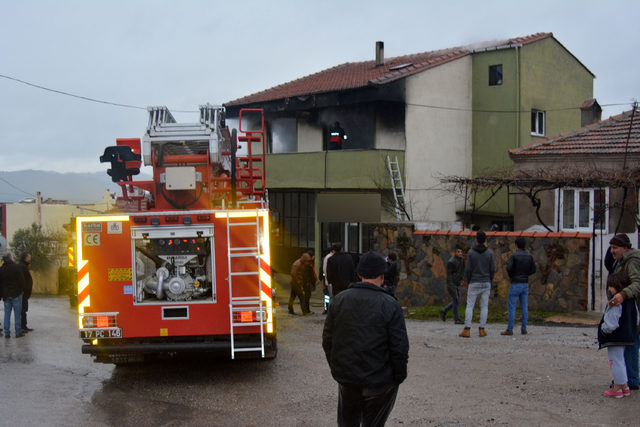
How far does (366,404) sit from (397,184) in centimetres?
1778

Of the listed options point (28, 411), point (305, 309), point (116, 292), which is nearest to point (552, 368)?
point (116, 292)

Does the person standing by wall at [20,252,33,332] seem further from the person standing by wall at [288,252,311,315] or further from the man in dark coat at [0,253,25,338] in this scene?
the person standing by wall at [288,252,311,315]

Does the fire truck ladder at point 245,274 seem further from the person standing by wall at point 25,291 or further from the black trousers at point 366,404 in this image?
the person standing by wall at point 25,291

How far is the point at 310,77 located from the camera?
29781 mm

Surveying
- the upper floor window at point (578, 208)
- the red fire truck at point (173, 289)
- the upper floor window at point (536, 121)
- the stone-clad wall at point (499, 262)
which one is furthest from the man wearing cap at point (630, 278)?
the upper floor window at point (536, 121)

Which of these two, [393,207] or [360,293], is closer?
[360,293]

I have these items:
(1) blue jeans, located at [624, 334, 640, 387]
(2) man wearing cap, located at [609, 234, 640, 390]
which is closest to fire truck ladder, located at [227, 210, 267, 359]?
(2) man wearing cap, located at [609, 234, 640, 390]

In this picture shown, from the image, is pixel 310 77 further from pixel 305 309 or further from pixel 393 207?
pixel 305 309

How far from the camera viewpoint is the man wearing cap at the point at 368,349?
15.7 ft

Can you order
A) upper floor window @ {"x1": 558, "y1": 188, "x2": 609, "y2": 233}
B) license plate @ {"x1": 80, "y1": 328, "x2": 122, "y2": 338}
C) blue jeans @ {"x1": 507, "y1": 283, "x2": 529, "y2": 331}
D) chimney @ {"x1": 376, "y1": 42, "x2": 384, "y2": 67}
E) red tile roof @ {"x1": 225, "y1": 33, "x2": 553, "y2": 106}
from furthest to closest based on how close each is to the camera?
chimney @ {"x1": 376, "y1": 42, "x2": 384, "y2": 67}
red tile roof @ {"x1": 225, "y1": 33, "x2": 553, "y2": 106}
upper floor window @ {"x1": 558, "y1": 188, "x2": 609, "y2": 233}
blue jeans @ {"x1": 507, "y1": 283, "x2": 529, "y2": 331}
license plate @ {"x1": 80, "y1": 328, "x2": 122, "y2": 338}

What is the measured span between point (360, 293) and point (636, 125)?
621 inches

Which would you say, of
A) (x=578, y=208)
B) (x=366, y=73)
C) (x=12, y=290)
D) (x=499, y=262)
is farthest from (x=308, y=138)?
(x=12, y=290)

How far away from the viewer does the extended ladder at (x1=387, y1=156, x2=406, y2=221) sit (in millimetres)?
22094

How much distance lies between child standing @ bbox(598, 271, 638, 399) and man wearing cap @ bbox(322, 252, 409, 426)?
9.97 feet
